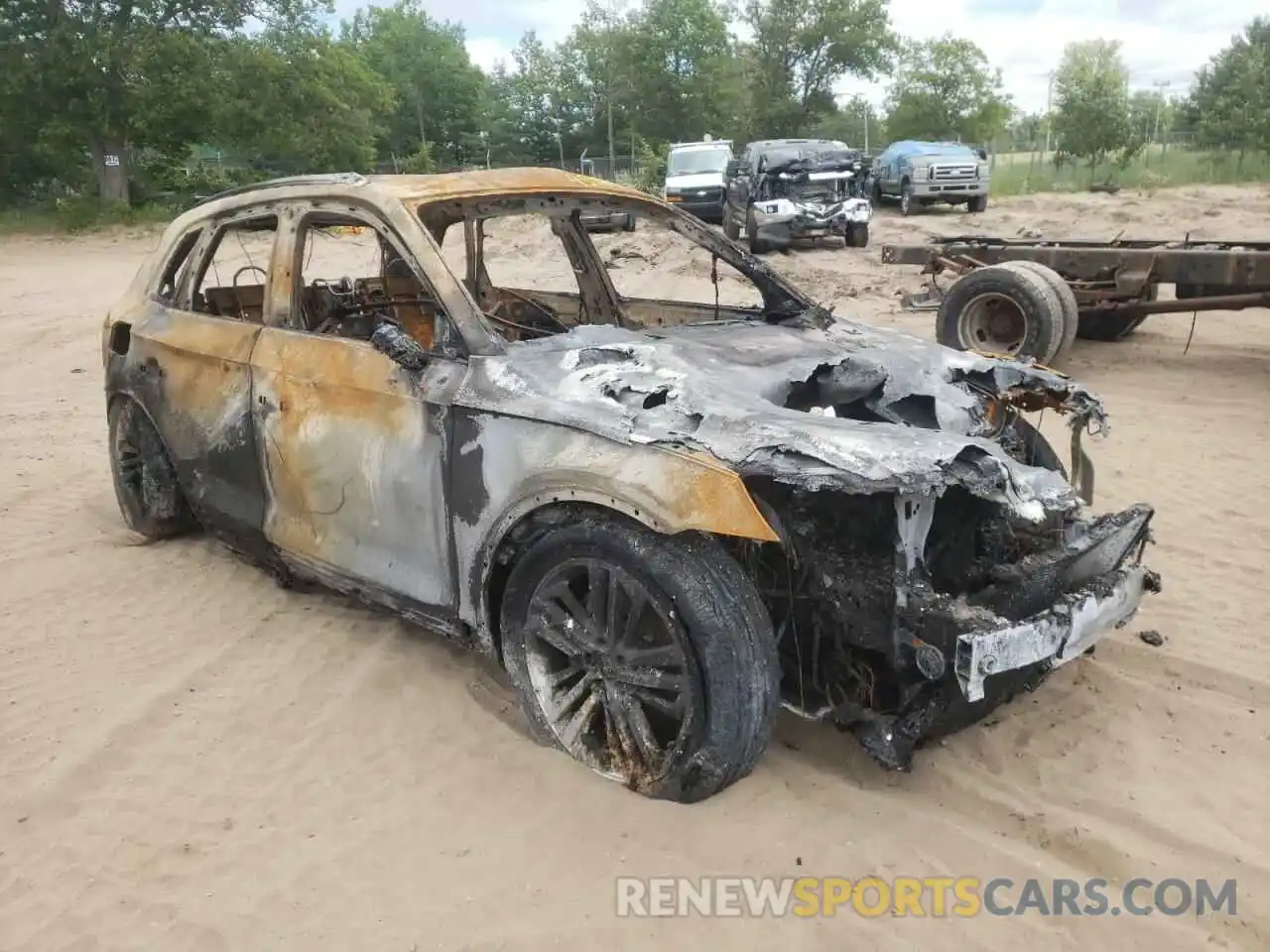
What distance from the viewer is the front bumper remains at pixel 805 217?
1658 centimetres

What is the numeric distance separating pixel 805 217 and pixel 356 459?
14216 millimetres

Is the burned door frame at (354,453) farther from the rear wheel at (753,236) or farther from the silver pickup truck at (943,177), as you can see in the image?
the silver pickup truck at (943,177)

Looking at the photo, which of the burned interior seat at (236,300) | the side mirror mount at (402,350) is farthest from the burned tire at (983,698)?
the burned interior seat at (236,300)

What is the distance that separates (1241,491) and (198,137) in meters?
28.2

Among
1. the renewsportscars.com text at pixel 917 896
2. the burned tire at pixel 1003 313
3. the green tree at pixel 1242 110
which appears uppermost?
the green tree at pixel 1242 110

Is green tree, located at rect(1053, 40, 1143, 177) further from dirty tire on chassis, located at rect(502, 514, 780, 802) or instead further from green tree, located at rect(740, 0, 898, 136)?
dirty tire on chassis, located at rect(502, 514, 780, 802)

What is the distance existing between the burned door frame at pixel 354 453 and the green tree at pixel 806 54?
41339mm

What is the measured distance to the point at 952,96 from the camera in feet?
133

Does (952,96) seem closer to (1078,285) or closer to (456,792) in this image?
(1078,285)

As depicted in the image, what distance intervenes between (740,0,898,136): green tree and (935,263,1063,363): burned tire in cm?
3642

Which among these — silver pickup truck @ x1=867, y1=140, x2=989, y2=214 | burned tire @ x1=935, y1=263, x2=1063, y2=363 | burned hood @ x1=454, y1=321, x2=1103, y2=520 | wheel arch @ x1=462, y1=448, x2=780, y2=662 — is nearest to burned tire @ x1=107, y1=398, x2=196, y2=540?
wheel arch @ x1=462, y1=448, x2=780, y2=662

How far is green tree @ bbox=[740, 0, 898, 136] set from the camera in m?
40.6

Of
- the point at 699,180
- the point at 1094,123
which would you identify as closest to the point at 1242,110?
the point at 1094,123

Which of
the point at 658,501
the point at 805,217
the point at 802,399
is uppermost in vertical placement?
the point at 805,217
